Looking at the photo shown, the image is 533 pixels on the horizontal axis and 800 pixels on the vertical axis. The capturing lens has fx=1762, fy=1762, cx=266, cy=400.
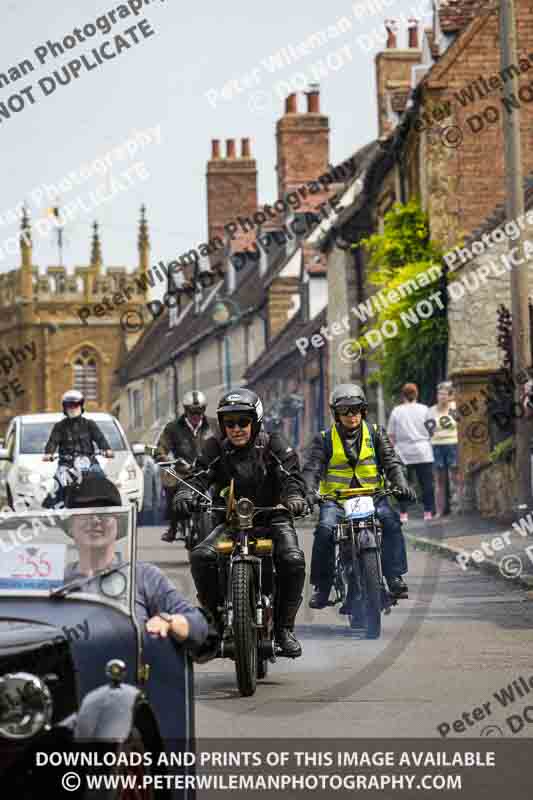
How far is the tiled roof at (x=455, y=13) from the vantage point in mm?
33594

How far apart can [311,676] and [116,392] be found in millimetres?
88191

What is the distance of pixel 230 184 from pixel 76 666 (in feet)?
201

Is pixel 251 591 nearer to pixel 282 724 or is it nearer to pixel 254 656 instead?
pixel 254 656

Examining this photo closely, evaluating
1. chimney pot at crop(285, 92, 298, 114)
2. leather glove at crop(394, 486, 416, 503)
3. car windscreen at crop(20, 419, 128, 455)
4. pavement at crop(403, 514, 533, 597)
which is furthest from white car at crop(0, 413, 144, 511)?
chimney pot at crop(285, 92, 298, 114)

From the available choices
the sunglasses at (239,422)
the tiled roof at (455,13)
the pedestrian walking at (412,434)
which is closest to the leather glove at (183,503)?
the sunglasses at (239,422)

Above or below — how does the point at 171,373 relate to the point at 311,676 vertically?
above

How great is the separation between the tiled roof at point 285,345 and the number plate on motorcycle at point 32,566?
39544 mm

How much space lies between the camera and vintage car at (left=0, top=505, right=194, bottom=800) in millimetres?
4719

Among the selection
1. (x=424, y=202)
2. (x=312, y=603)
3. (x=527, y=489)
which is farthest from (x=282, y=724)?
(x=424, y=202)

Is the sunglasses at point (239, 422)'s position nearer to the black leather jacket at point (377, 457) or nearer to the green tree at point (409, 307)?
the black leather jacket at point (377, 457)

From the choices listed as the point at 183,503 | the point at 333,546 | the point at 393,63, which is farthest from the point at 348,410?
the point at 393,63

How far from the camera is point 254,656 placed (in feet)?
30.5

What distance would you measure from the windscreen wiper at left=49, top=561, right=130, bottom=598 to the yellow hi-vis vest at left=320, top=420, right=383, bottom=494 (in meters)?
6.66

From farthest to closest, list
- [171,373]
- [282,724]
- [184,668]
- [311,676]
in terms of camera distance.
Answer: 1. [171,373]
2. [311,676]
3. [282,724]
4. [184,668]
